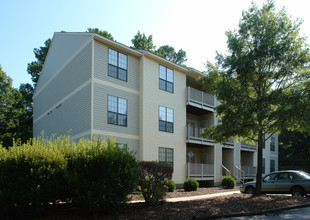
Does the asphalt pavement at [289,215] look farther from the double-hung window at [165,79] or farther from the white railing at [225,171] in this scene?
the white railing at [225,171]

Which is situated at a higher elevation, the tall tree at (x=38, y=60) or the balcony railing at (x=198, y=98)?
the tall tree at (x=38, y=60)

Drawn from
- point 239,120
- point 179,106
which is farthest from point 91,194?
point 179,106

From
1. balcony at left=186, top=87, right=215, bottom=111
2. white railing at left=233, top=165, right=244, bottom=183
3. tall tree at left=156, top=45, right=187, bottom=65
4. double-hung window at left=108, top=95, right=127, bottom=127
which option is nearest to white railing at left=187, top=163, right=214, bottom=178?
white railing at left=233, top=165, right=244, bottom=183

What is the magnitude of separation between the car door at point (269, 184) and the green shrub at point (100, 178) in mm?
10231

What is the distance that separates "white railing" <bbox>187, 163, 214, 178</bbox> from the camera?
74.9 ft

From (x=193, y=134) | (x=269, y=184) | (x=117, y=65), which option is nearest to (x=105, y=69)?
(x=117, y=65)

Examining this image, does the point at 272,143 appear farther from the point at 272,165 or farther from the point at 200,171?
the point at 200,171

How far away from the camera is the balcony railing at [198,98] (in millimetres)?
23828

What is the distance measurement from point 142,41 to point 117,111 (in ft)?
90.5

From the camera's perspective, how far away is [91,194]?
336 inches

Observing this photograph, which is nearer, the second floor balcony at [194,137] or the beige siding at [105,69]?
the beige siding at [105,69]

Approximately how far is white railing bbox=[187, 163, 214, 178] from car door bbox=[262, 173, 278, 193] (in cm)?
673

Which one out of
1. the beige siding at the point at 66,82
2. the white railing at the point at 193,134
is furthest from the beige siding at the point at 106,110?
the white railing at the point at 193,134

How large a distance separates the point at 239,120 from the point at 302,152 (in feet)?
120
